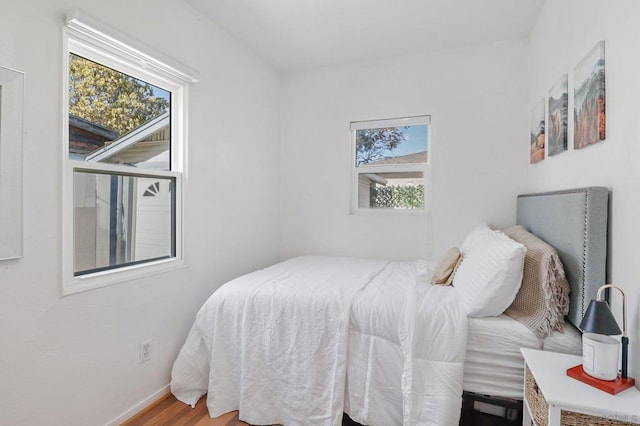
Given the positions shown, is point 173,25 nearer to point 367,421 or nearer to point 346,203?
point 346,203

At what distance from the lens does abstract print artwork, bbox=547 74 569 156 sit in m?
1.83

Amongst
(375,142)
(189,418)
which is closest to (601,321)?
(189,418)

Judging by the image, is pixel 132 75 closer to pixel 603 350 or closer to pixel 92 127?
pixel 92 127

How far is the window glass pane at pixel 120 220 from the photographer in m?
1.71

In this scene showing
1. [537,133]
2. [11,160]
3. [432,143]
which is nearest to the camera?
[11,160]

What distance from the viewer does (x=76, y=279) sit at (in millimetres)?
1634

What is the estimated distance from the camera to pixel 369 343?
Answer: 175 cm

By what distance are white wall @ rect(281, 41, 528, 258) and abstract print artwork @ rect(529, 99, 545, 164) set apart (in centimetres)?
20

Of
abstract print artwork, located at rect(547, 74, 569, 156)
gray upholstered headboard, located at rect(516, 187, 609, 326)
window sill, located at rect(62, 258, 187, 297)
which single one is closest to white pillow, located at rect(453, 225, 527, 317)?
gray upholstered headboard, located at rect(516, 187, 609, 326)

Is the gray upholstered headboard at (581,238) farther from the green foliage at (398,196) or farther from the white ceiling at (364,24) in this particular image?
the white ceiling at (364,24)

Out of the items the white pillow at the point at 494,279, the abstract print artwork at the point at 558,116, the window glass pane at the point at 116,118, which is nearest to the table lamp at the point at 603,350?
the white pillow at the point at 494,279

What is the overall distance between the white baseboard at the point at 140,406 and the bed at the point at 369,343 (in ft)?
0.40

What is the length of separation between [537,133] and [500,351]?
5.49 ft

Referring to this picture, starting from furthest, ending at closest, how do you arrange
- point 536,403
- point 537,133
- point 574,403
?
point 537,133 < point 536,403 < point 574,403
